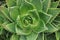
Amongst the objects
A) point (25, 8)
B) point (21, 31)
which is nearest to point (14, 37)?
point (21, 31)

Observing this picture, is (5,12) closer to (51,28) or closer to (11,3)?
(11,3)

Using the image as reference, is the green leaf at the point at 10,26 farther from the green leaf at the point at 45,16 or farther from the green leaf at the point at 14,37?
the green leaf at the point at 45,16

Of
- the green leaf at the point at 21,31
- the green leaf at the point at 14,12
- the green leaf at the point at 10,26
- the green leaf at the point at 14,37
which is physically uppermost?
the green leaf at the point at 14,12

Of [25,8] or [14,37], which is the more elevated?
[25,8]

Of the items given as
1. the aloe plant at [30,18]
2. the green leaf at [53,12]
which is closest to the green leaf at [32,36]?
the aloe plant at [30,18]

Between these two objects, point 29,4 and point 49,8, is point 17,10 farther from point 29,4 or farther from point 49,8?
point 49,8

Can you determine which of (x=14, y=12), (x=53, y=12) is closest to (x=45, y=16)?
(x=53, y=12)

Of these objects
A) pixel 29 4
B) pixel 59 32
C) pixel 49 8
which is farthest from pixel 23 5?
pixel 59 32

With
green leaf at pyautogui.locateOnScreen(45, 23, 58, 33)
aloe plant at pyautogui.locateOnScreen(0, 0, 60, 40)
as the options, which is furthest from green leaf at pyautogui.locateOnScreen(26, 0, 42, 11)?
green leaf at pyautogui.locateOnScreen(45, 23, 58, 33)
